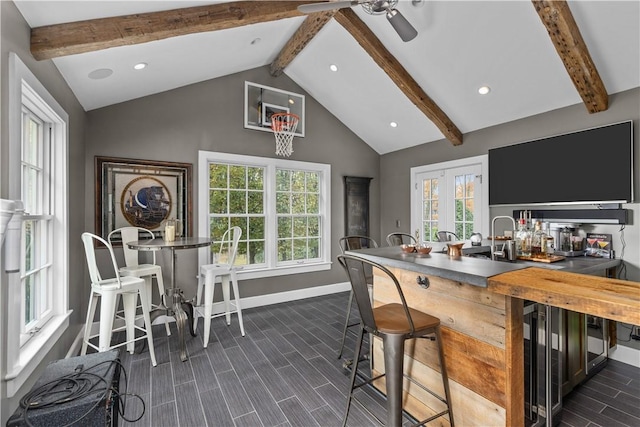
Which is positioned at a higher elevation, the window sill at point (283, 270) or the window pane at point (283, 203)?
the window pane at point (283, 203)

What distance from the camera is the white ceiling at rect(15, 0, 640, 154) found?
2.49m

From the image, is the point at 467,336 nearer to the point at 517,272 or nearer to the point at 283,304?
the point at 517,272

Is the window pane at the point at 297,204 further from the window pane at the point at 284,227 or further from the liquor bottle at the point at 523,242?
the liquor bottle at the point at 523,242

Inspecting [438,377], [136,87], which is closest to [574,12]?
[438,377]

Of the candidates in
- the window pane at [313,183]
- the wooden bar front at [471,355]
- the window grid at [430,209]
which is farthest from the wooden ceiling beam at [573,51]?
the window pane at [313,183]

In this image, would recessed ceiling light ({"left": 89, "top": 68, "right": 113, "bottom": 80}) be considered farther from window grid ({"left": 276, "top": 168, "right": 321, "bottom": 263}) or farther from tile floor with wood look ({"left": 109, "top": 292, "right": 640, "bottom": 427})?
tile floor with wood look ({"left": 109, "top": 292, "right": 640, "bottom": 427})

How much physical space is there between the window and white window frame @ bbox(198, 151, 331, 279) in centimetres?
152

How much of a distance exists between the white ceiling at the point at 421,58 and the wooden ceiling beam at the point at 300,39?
95mm

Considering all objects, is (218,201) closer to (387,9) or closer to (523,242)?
(387,9)

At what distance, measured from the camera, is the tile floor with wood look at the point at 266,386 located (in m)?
2.06

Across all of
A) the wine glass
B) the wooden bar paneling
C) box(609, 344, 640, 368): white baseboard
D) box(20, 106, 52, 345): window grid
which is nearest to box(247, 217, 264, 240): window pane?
box(20, 106, 52, 345): window grid

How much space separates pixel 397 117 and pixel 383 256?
324cm

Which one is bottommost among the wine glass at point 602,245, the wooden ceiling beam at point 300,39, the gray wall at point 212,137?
the wine glass at point 602,245

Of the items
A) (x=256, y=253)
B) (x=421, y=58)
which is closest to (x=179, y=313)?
(x=256, y=253)
